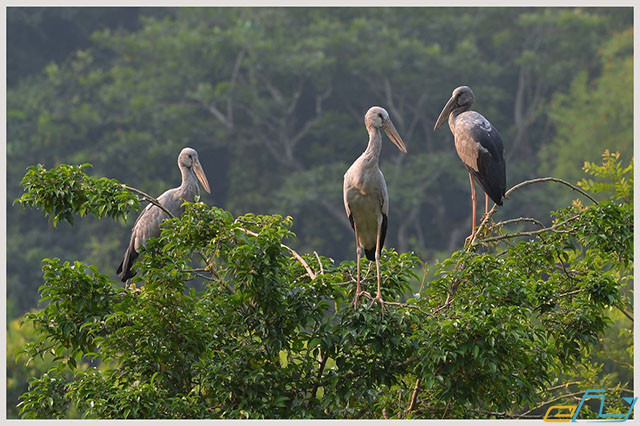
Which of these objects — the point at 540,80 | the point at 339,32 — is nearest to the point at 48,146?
the point at 339,32

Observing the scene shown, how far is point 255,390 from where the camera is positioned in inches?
269

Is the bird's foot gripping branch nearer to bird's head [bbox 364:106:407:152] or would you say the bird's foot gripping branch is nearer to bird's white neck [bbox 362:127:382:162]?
bird's white neck [bbox 362:127:382:162]

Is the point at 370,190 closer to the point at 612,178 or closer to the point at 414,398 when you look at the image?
the point at 414,398

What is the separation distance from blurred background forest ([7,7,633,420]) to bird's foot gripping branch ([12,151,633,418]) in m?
22.1

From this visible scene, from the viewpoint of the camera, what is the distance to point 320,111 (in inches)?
1300

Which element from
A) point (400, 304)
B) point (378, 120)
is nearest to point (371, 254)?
point (378, 120)

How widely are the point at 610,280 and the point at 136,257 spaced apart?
4266 mm

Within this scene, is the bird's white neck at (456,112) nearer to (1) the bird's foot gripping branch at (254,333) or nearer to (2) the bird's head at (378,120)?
(2) the bird's head at (378,120)

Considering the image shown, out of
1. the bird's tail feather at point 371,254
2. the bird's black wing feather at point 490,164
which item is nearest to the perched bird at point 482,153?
the bird's black wing feather at point 490,164

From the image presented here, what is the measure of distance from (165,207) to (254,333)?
265 centimetres

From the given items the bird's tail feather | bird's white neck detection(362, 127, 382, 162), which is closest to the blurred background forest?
the bird's tail feather

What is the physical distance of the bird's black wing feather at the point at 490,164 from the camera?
29.9 ft

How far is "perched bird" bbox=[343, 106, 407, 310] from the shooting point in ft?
25.4

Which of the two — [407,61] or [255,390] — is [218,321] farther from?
[407,61]
